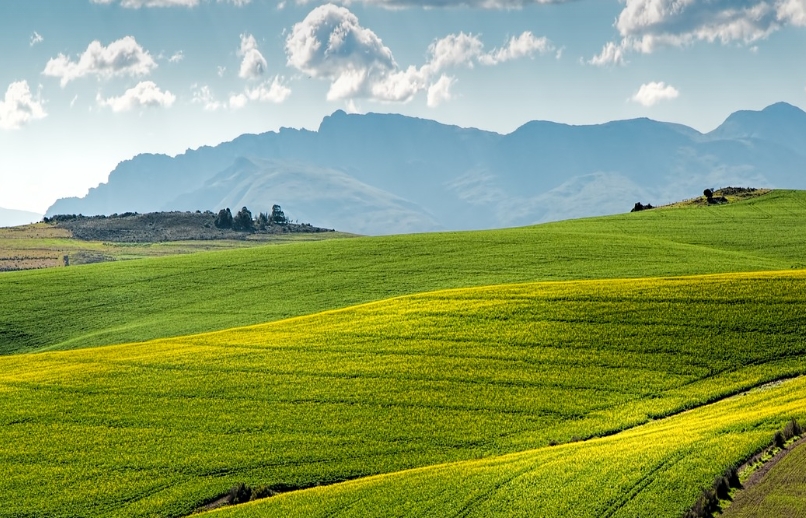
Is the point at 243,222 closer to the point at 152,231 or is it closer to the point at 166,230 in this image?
the point at 166,230

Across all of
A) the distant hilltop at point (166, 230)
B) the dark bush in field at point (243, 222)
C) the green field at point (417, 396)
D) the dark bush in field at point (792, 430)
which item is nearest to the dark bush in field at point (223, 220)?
the distant hilltop at point (166, 230)

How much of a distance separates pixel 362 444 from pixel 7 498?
37.7ft

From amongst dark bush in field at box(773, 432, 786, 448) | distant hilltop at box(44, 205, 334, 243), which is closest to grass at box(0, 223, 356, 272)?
distant hilltop at box(44, 205, 334, 243)

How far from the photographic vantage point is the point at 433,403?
31109mm

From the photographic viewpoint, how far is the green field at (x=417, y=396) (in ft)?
75.6

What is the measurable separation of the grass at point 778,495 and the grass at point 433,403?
1.21 metres

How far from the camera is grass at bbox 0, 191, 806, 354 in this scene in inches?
2116

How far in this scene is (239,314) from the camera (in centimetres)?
5312

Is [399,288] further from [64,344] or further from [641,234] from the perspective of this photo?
[641,234]

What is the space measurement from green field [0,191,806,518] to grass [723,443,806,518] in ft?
3.70

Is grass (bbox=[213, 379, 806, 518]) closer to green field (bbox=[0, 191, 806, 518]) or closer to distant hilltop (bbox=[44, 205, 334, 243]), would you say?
green field (bbox=[0, 191, 806, 518])

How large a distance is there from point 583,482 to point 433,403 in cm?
1015

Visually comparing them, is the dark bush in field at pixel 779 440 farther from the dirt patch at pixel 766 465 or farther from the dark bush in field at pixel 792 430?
the dark bush in field at pixel 792 430

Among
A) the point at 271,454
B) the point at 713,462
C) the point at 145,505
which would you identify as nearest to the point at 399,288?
the point at 271,454
